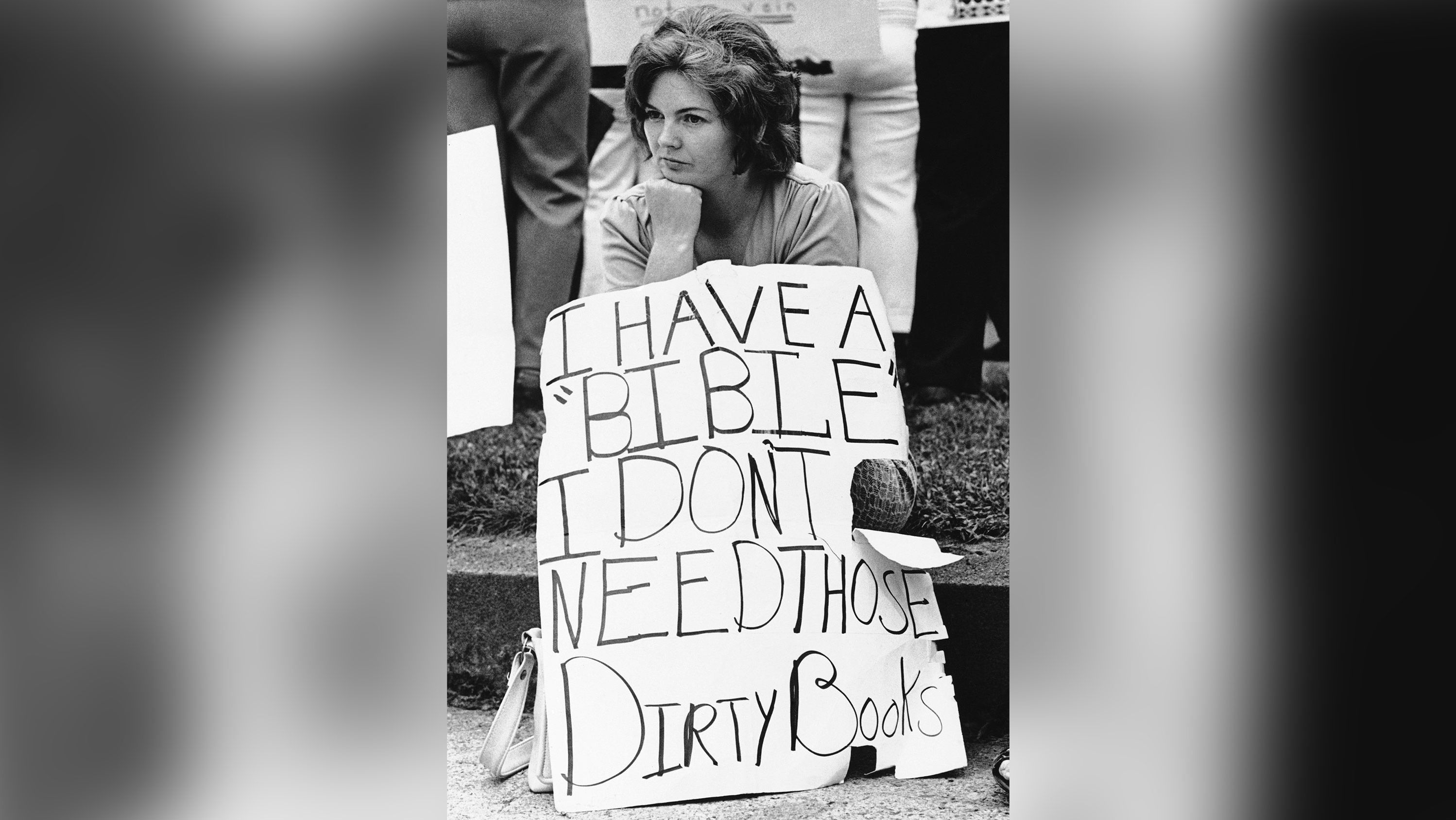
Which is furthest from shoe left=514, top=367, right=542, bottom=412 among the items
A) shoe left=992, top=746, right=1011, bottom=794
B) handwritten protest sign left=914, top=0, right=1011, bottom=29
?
shoe left=992, top=746, right=1011, bottom=794

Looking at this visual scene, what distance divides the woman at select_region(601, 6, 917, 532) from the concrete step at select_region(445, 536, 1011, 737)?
26cm

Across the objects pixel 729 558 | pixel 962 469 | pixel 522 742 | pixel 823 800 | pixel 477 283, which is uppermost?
pixel 477 283

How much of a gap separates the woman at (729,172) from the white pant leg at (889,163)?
0.06 meters

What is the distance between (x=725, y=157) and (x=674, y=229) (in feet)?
0.76

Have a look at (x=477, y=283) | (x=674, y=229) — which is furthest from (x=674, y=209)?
(x=477, y=283)

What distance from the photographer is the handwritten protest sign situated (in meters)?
3.81

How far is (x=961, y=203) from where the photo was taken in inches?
151

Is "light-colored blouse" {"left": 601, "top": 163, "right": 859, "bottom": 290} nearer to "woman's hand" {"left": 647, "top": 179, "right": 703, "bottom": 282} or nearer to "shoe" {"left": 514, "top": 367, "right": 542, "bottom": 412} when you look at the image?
"woman's hand" {"left": 647, "top": 179, "right": 703, "bottom": 282}

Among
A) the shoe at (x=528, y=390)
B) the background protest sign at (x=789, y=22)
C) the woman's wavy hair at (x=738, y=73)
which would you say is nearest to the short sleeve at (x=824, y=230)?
the woman's wavy hair at (x=738, y=73)

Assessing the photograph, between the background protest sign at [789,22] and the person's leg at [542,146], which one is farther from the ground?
the background protest sign at [789,22]

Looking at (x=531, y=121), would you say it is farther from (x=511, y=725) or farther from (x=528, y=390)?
(x=511, y=725)

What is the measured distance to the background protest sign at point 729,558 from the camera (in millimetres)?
3742

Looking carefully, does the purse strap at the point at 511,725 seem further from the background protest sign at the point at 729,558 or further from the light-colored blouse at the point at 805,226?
the light-colored blouse at the point at 805,226
